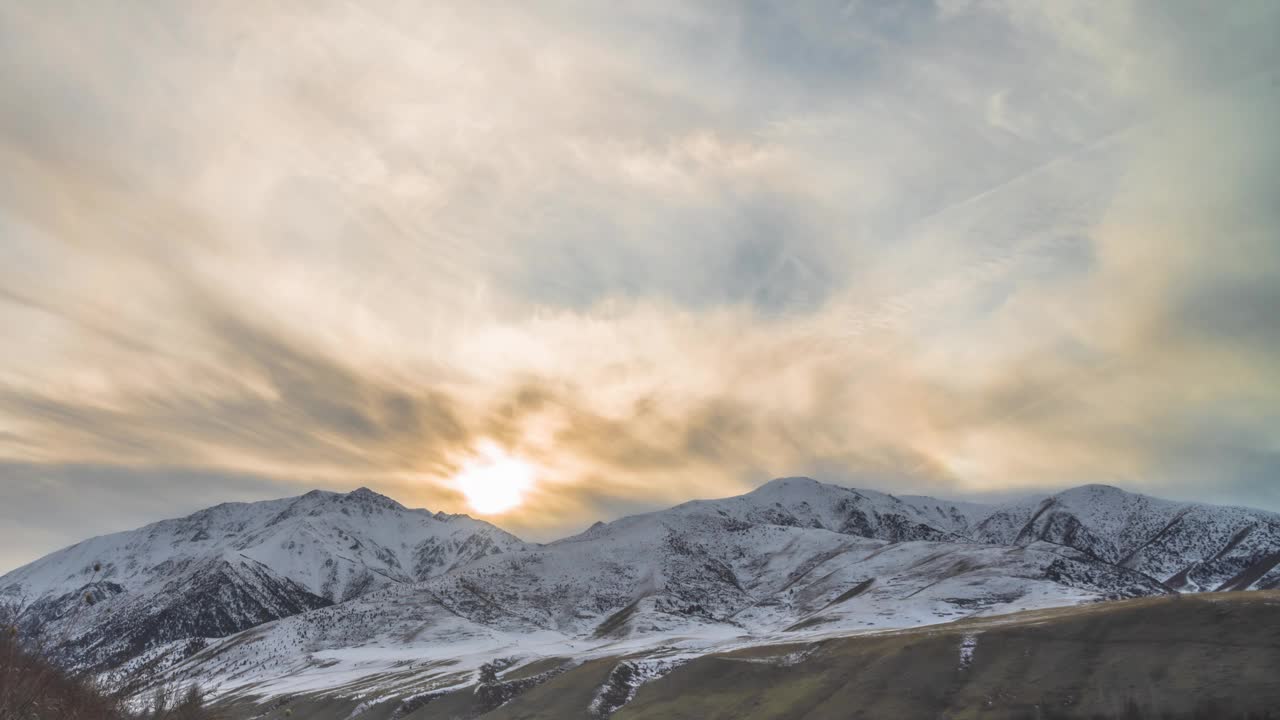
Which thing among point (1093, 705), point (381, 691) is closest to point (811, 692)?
point (1093, 705)

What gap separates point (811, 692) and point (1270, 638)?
51810 millimetres

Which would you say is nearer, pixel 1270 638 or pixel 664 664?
pixel 1270 638

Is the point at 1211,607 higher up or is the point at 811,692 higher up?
the point at 1211,607

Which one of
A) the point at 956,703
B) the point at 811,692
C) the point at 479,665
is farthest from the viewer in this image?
the point at 479,665

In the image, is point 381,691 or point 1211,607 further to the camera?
point 381,691

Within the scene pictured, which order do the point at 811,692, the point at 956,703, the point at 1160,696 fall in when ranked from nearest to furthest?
1. the point at 1160,696
2. the point at 956,703
3. the point at 811,692

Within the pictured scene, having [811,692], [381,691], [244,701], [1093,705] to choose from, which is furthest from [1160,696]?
[244,701]

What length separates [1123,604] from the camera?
101 m

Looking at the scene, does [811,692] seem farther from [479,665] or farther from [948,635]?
[479,665]

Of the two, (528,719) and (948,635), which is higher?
(948,635)

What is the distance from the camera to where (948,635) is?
104 meters

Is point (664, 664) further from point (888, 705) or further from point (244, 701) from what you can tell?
point (244, 701)

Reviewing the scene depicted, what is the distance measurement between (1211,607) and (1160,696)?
2288 centimetres

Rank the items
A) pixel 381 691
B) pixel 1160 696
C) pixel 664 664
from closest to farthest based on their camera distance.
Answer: pixel 1160 696 → pixel 664 664 → pixel 381 691
